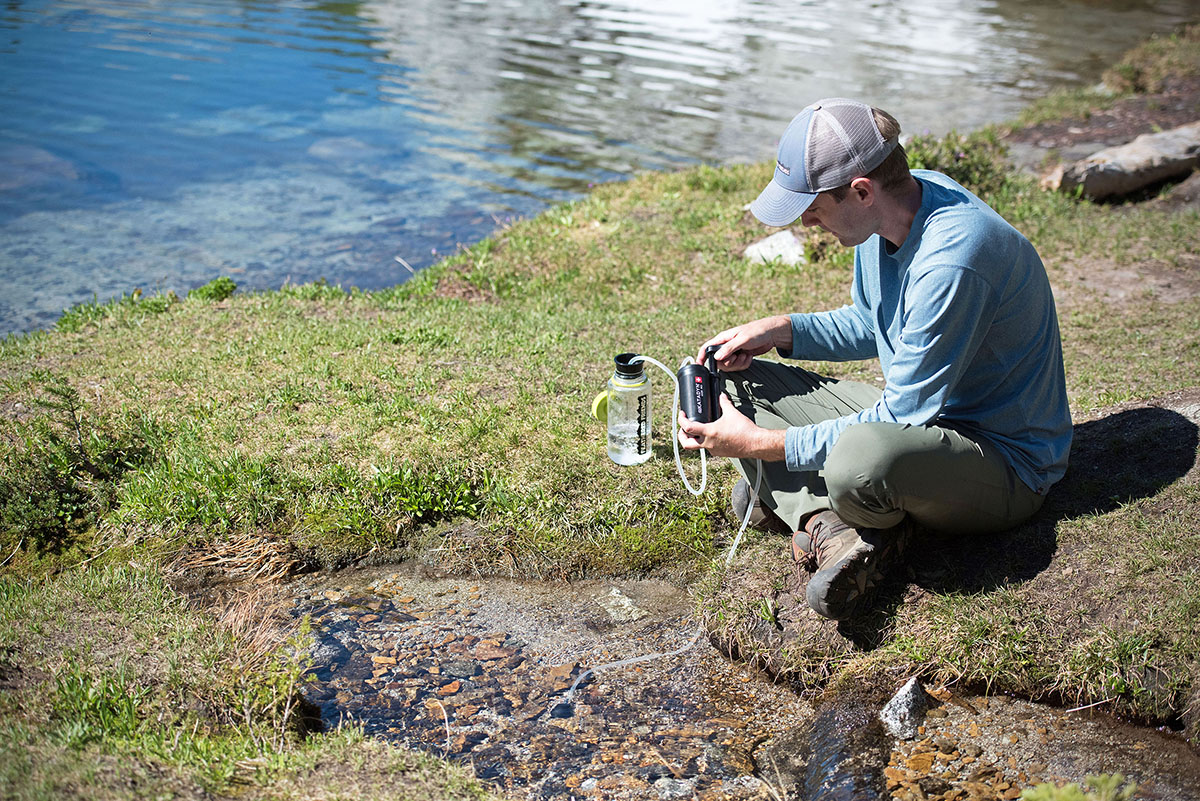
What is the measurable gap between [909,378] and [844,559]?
0.78 m

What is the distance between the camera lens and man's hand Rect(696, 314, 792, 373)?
4.60m

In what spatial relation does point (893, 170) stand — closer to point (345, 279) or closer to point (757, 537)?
point (757, 537)

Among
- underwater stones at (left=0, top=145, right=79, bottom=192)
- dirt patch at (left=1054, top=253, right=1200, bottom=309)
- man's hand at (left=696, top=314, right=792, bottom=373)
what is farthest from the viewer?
underwater stones at (left=0, top=145, right=79, bottom=192)

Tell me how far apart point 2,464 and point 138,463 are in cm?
70

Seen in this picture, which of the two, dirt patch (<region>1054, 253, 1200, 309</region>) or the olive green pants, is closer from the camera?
the olive green pants

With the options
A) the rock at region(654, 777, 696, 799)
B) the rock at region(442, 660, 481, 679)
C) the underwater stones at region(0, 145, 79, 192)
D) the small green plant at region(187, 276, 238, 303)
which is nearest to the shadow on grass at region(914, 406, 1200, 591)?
the rock at region(654, 777, 696, 799)

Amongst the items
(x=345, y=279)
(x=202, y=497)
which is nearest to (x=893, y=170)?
(x=202, y=497)

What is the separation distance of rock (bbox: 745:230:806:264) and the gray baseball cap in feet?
17.2

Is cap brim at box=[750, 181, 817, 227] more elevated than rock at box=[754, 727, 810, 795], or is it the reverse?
cap brim at box=[750, 181, 817, 227]

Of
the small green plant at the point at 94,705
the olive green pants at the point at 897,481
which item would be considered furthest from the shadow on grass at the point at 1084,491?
the small green plant at the point at 94,705

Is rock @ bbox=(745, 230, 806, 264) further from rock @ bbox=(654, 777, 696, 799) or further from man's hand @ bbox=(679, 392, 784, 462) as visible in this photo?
rock @ bbox=(654, 777, 696, 799)

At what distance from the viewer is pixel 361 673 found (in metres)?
4.18

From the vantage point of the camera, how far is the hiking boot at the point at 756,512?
4.77m

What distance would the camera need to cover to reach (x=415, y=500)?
17.1ft
